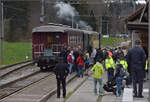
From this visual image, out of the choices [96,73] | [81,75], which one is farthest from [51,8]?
[96,73]

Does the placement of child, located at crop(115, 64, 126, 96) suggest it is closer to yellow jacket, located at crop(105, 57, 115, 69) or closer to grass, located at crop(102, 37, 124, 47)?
yellow jacket, located at crop(105, 57, 115, 69)

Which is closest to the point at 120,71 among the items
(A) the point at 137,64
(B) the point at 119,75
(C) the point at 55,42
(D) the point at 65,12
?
(B) the point at 119,75

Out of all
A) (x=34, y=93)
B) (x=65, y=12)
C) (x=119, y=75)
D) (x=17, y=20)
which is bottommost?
(x=34, y=93)

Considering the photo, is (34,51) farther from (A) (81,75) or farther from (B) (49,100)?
(B) (49,100)

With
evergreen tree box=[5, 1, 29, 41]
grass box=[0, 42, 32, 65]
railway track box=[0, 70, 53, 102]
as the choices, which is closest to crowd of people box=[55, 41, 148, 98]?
railway track box=[0, 70, 53, 102]

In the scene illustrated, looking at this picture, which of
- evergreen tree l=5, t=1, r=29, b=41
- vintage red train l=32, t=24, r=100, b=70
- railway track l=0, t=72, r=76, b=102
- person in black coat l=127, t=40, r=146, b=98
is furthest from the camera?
evergreen tree l=5, t=1, r=29, b=41

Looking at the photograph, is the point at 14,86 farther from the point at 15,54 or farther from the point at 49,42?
the point at 15,54

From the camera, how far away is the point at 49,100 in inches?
572

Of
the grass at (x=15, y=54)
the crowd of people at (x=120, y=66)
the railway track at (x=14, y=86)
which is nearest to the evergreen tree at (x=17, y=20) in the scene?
the grass at (x=15, y=54)

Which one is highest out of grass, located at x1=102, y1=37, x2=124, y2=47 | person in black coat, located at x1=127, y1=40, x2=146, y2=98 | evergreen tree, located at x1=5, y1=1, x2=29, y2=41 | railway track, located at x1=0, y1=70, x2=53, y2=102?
evergreen tree, located at x1=5, y1=1, x2=29, y2=41

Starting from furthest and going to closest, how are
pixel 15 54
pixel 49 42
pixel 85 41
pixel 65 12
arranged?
pixel 65 12
pixel 15 54
pixel 85 41
pixel 49 42

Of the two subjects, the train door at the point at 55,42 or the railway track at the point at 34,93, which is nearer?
the railway track at the point at 34,93

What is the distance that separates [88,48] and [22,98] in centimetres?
1703

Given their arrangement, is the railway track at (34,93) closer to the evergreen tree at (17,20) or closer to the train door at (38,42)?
the train door at (38,42)
